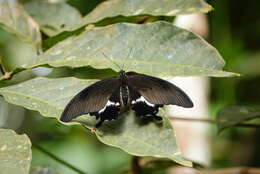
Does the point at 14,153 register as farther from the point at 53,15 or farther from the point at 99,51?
the point at 53,15

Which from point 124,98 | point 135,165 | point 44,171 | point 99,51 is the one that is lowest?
point 135,165

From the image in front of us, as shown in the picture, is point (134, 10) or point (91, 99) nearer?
point (91, 99)

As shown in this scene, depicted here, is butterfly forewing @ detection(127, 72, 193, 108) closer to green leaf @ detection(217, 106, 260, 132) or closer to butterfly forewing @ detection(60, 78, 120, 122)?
butterfly forewing @ detection(60, 78, 120, 122)

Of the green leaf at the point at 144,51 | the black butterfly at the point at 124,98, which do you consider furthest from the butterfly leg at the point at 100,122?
the green leaf at the point at 144,51

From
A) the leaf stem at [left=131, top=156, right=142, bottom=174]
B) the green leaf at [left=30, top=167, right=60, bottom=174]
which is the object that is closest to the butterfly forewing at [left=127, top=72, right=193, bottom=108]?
the green leaf at [left=30, top=167, right=60, bottom=174]

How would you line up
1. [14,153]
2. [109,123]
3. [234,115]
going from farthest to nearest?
[234,115], [109,123], [14,153]

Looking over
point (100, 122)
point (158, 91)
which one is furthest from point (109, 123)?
point (158, 91)
